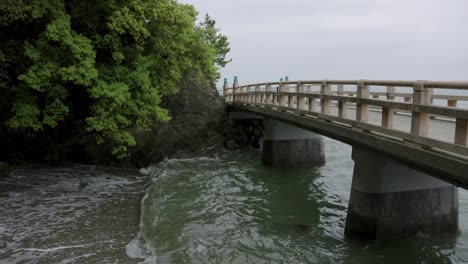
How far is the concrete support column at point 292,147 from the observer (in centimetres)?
1852

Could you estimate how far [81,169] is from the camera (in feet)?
55.5

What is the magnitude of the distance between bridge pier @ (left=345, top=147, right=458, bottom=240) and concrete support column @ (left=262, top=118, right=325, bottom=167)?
857 centimetres

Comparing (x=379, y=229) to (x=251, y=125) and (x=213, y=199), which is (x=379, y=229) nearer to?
(x=213, y=199)

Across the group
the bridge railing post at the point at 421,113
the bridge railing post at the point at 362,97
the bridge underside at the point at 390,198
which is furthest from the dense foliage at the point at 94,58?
the bridge railing post at the point at 421,113

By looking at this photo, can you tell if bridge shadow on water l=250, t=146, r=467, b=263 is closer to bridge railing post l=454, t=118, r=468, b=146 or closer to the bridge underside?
the bridge underside

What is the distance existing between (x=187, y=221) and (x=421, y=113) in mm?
6581

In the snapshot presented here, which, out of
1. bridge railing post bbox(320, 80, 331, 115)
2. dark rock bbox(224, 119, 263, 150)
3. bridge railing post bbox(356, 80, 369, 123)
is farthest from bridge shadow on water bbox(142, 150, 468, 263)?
dark rock bbox(224, 119, 263, 150)

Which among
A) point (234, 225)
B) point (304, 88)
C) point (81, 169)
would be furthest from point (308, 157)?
point (81, 169)

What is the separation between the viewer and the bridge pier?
939 cm

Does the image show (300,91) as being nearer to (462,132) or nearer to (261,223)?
(261,223)

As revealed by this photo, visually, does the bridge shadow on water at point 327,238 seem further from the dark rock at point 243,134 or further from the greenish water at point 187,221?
the dark rock at point 243,134

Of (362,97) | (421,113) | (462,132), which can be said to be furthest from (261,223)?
(462,132)

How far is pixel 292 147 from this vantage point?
18703 mm

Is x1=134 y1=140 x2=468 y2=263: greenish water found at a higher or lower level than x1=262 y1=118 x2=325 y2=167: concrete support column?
lower
